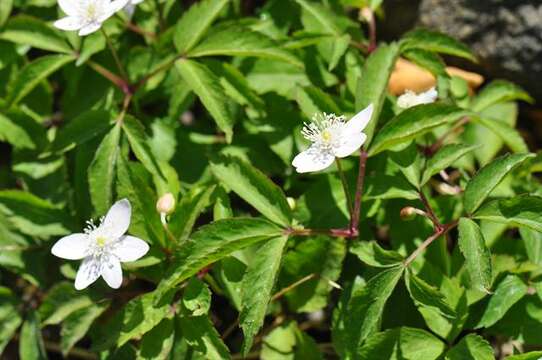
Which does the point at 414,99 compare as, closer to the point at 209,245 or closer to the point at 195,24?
the point at 195,24

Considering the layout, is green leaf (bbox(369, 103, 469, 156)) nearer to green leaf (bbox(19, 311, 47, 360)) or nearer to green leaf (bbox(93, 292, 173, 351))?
green leaf (bbox(93, 292, 173, 351))

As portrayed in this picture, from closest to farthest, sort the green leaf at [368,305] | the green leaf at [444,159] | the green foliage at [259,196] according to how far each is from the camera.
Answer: the green leaf at [368,305] < the green foliage at [259,196] < the green leaf at [444,159]

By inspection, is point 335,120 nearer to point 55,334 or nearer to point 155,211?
point 155,211

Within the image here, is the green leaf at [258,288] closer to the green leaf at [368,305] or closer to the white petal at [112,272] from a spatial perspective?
the green leaf at [368,305]

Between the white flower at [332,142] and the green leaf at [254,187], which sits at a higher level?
the white flower at [332,142]

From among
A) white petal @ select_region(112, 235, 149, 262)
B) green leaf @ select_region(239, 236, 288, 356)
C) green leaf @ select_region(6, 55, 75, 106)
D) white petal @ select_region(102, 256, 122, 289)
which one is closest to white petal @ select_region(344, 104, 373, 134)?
green leaf @ select_region(239, 236, 288, 356)

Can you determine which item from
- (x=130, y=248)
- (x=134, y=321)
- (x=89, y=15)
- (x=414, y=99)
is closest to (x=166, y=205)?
(x=130, y=248)

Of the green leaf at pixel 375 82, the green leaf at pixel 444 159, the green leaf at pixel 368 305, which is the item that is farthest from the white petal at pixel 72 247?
the green leaf at pixel 444 159
